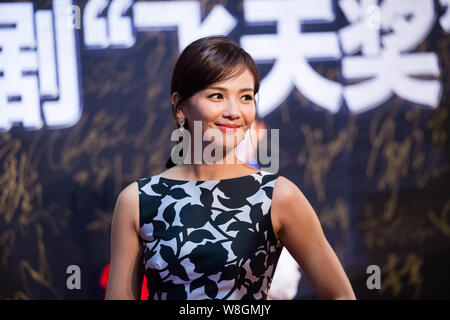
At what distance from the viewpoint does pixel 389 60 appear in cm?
270

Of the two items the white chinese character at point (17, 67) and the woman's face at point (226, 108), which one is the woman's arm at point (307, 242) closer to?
the woman's face at point (226, 108)

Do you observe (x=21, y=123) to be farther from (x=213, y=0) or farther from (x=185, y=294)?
(x=185, y=294)

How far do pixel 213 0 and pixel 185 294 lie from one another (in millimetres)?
1885

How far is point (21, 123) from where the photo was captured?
2.62 meters

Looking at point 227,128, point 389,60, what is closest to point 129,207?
point 227,128

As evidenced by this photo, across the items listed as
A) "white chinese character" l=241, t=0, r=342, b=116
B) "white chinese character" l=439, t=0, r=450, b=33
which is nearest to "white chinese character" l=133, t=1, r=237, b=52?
"white chinese character" l=241, t=0, r=342, b=116

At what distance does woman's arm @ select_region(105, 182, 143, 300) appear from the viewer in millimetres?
1095

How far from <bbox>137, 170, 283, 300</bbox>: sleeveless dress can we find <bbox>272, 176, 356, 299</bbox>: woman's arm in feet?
0.08

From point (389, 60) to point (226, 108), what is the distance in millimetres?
1817

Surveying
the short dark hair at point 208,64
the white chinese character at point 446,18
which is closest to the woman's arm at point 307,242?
the short dark hair at point 208,64
